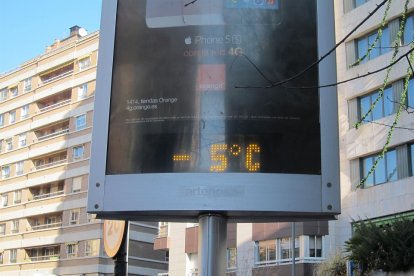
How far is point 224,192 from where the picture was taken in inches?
295

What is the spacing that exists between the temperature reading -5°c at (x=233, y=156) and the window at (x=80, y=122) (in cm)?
4986

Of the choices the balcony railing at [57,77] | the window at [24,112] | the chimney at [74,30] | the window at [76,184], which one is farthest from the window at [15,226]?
the chimney at [74,30]

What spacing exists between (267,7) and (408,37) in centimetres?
2356

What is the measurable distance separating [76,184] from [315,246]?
26.1m

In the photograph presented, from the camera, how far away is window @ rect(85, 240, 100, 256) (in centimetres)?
5197

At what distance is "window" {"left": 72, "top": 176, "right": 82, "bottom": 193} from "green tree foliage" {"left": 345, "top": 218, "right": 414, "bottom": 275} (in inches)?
1578

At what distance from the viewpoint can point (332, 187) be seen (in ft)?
25.3

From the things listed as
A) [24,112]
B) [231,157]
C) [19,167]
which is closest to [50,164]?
[19,167]

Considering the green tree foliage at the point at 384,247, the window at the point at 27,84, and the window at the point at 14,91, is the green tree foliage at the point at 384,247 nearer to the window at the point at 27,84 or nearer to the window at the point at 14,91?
the window at the point at 27,84

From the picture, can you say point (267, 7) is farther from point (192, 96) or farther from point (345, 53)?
point (345, 53)

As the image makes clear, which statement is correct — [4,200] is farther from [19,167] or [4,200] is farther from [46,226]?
[46,226]

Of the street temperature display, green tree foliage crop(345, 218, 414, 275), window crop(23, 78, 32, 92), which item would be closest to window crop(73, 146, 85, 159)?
window crop(23, 78, 32, 92)

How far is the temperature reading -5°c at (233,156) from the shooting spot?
764 centimetres

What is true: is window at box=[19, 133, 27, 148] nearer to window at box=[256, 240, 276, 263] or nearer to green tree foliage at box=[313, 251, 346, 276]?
window at box=[256, 240, 276, 263]
